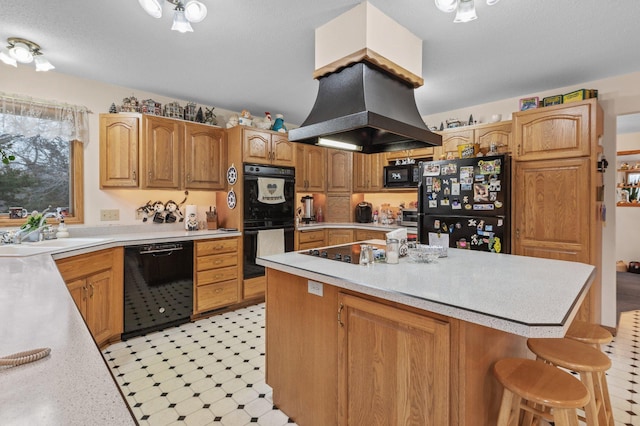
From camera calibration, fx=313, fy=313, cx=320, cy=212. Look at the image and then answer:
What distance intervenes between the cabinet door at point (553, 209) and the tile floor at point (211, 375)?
0.93m

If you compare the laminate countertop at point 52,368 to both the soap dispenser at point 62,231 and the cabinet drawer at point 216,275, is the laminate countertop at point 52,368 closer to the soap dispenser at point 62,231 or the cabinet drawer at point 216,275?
the soap dispenser at point 62,231

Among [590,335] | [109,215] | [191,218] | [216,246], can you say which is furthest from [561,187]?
[109,215]

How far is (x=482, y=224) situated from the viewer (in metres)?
3.20

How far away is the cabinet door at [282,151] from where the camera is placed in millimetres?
4031

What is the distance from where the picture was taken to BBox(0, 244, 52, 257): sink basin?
2.22 m

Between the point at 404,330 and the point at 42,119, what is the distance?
3.68 m

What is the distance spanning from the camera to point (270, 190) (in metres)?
3.95

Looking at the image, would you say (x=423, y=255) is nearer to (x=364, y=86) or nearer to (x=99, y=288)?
(x=364, y=86)

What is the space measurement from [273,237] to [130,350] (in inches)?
73.9

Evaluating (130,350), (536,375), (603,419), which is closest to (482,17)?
(536,375)

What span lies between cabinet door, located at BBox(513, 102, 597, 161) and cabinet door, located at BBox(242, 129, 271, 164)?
9.06 feet

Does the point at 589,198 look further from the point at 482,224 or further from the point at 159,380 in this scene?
the point at 159,380

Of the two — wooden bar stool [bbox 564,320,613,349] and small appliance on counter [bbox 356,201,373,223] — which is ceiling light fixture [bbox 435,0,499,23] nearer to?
wooden bar stool [bbox 564,320,613,349]

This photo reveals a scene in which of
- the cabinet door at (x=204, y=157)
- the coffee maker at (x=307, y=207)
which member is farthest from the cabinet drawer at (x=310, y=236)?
the cabinet door at (x=204, y=157)
